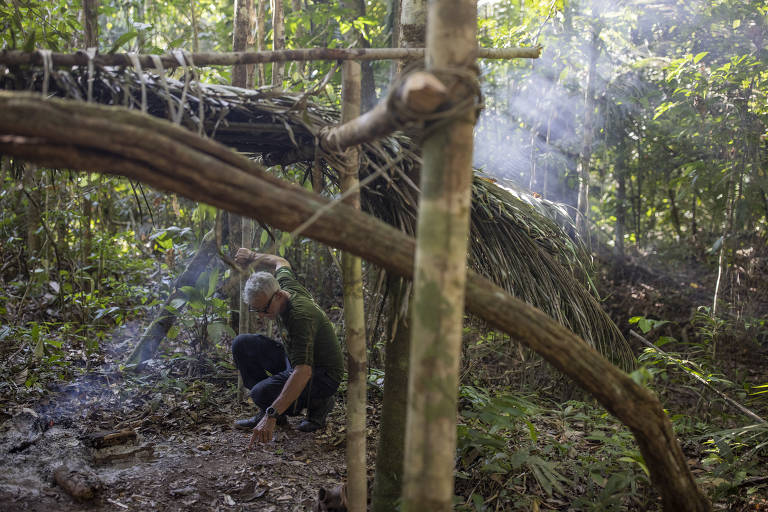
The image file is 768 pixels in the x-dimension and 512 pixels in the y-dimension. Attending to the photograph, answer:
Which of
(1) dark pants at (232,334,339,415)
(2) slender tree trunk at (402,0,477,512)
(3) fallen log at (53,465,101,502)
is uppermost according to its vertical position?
(2) slender tree trunk at (402,0,477,512)

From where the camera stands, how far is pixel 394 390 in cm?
325

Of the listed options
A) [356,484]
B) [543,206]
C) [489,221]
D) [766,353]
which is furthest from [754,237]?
[356,484]

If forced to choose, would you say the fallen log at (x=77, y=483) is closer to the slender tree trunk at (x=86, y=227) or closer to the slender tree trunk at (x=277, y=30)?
the slender tree trunk at (x=86, y=227)

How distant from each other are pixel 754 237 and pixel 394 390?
787 cm

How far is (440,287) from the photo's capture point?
173 cm

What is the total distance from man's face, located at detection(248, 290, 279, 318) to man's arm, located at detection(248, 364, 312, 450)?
0.53 metres

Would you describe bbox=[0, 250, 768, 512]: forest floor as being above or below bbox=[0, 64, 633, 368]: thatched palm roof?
below

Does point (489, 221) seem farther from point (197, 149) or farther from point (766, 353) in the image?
point (766, 353)

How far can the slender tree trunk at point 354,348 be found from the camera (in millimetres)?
2811

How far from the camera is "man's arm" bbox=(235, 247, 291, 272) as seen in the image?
15.3 feet

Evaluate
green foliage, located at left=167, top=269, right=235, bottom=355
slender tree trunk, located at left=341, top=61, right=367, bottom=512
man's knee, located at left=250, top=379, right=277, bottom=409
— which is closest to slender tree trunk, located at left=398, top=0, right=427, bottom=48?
slender tree trunk, located at left=341, top=61, right=367, bottom=512

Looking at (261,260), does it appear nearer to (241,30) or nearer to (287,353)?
(287,353)

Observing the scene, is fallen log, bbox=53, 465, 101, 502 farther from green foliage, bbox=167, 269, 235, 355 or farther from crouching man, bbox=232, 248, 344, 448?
green foliage, bbox=167, 269, 235, 355

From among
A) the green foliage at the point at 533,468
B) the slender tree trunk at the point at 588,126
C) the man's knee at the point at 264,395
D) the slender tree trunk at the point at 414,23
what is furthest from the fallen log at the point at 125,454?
the slender tree trunk at the point at 588,126
